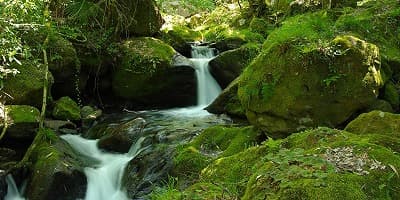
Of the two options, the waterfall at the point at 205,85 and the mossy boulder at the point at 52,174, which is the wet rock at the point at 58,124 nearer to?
the mossy boulder at the point at 52,174

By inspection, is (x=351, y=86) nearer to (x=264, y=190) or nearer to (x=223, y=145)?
(x=223, y=145)

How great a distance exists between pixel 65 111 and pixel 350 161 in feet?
25.1

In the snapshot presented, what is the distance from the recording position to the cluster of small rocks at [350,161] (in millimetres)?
2623

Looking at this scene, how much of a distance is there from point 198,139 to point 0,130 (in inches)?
144

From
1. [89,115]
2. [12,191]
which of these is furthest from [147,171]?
[89,115]

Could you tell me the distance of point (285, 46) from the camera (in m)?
5.75

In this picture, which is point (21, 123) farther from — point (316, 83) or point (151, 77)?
point (316, 83)

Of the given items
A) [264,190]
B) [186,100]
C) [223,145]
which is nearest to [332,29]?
[223,145]

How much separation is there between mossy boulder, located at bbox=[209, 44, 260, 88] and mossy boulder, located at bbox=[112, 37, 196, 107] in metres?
0.75

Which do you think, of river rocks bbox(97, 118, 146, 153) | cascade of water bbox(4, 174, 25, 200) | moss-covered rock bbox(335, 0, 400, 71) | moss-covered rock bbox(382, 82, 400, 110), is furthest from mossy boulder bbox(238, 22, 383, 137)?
cascade of water bbox(4, 174, 25, 200)

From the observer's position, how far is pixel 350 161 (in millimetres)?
→ 2744

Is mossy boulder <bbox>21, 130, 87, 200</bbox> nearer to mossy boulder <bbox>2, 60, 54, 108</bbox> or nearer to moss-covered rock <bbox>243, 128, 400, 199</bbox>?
mossy boulder <bbox>2, 60, 54, 108</bbox>

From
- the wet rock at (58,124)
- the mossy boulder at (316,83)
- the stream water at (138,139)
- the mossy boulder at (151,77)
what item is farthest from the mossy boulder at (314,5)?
the wet rock at (58,124)

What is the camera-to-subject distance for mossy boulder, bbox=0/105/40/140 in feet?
25.0
